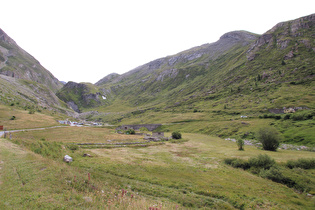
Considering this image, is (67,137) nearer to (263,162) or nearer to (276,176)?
(263,162)

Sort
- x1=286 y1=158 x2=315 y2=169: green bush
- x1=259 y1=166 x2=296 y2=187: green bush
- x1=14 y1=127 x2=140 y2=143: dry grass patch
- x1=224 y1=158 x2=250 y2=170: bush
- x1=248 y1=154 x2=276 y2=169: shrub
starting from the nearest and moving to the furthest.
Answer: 1. x1=259 y1=166 x2=296 y2=187: green bush
2. x1=286 y1=158 x2=315 y2=169: green bush
3. x1=248 y1=154 x2=276 y2=169: shrub
4. x1=224 y1=158 x2=250 y2=170: bush
5. x1=14 y1=127 x2=140 y2=143: dry grass patch

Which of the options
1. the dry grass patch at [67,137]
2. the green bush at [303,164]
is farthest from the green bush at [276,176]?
the dry grass patch at [67,137]

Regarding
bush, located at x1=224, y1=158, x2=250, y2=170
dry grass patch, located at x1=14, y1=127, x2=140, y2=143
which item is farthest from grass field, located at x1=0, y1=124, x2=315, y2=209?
dry grass patch, located at x1=14, y1=127, x2=140, y2=143

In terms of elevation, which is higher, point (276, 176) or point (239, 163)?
point (276, 176)

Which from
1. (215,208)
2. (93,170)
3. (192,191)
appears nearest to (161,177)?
(192,191)

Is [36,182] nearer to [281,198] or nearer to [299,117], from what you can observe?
[281,198]

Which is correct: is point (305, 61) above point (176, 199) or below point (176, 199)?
above

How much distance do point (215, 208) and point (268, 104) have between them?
5000 inches

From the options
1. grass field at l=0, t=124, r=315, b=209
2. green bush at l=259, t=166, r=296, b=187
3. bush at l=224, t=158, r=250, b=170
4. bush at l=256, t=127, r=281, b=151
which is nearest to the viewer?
grass field at l=0, t=124, r=315, b=209

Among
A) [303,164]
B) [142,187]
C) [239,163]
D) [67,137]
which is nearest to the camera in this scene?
[142,187]

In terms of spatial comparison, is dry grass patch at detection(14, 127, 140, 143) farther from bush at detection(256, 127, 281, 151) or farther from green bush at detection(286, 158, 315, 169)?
green bush at detection(286, 158, 315, 169)

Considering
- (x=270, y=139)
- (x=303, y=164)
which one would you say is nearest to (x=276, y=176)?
(x=303, y=164)

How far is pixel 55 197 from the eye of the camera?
11805 mm

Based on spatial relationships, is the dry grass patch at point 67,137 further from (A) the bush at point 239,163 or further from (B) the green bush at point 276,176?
(B) the green bush at point 276,176
